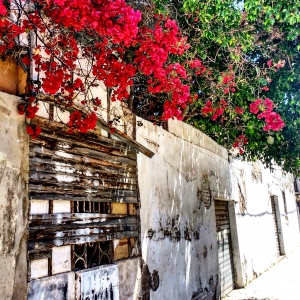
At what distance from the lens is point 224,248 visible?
827cm

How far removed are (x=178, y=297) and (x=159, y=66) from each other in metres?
3.82

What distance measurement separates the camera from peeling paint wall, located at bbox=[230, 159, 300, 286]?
912 centimetres

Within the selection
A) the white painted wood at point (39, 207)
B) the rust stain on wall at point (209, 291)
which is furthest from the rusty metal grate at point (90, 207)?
the rust stain on wall at point (209, 291)

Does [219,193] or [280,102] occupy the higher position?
[280,102]

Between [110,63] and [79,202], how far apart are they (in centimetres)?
190

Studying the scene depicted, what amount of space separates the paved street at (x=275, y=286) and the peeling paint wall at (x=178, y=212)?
3.99 feet

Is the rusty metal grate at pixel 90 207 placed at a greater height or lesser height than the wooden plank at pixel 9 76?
lesser

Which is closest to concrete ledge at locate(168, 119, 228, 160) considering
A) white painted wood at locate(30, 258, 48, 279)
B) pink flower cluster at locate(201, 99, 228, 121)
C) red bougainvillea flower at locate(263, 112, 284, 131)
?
pink flower cluster at locate(201, 99, 228, 121)

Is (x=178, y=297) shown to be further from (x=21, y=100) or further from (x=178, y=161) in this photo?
(x=21, y=100)

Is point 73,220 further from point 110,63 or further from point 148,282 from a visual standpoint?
point 110,63

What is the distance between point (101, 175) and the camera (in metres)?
4.18

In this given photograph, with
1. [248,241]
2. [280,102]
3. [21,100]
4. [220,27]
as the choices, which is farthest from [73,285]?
[248,241]

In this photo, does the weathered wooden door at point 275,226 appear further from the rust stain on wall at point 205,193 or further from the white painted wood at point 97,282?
the white painted wood at point 97,282

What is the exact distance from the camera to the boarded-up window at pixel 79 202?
3.25 meters
